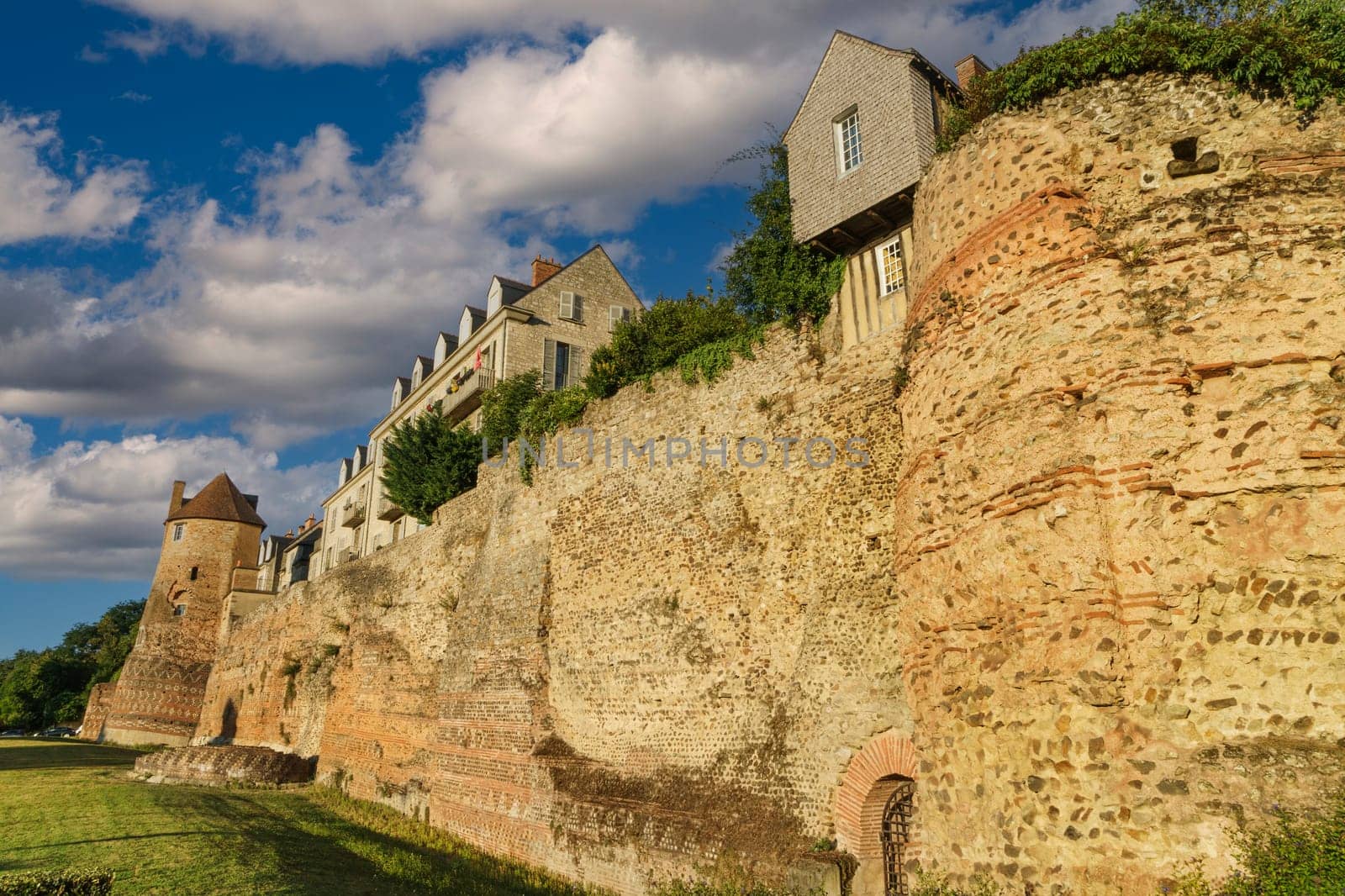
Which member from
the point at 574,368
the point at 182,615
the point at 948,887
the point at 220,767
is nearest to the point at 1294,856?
the point at 948,887

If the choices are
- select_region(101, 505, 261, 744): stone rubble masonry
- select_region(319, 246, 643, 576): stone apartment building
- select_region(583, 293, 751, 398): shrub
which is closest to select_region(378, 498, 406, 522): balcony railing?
select_region(319, 246, 643, 576): stone apartment building

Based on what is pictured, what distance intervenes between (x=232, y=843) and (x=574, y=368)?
58.7ft

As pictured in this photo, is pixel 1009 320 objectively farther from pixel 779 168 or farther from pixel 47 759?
pixel 47 759

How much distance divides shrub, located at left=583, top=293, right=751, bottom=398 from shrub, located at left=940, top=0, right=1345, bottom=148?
269 inches

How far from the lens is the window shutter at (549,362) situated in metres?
28.1

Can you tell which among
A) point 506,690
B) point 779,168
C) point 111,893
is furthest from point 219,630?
point 779,168

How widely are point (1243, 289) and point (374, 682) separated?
2153cm

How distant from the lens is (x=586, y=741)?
47.0ft

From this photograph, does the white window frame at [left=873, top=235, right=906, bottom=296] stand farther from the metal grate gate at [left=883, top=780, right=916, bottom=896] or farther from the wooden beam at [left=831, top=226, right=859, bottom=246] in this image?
the metal grate gate at [left=883, top=780, right=916, bottom=896]

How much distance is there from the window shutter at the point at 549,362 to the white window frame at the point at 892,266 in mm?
17524

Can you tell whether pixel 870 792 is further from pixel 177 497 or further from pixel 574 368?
pixel 177 497

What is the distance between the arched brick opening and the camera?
934cm

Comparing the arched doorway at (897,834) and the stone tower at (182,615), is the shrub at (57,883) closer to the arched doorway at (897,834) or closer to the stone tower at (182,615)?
the arched doorway at (897,834)

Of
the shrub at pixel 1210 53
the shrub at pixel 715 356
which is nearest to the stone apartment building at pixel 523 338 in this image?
the shrub at pixel 715 356
